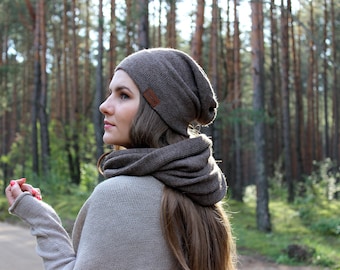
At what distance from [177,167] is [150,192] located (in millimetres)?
118

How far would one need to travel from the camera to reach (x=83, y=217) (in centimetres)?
182

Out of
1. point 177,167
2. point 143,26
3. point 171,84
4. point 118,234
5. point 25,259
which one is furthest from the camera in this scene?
point 143,26

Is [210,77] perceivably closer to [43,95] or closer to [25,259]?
[43,95]

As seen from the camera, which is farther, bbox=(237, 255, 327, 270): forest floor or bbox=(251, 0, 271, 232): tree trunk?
bbox=(251, 0, 271, 232): tree trunk

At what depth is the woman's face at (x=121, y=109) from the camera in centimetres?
190

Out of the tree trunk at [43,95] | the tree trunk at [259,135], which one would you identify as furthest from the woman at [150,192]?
the tree trunk at [43,95]

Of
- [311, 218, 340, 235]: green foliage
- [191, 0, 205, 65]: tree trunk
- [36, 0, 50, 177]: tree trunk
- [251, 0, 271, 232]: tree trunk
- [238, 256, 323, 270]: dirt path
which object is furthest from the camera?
[36, 0, 50, 177]: tree trunk

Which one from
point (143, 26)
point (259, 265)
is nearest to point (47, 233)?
point (259, 265)

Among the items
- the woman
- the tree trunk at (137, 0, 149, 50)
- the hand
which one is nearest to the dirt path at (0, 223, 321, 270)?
the tree trunk at (137, 0, 149, 50)

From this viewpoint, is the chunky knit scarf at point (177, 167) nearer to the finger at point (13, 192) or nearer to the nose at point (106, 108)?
the nose at point (106, 108)

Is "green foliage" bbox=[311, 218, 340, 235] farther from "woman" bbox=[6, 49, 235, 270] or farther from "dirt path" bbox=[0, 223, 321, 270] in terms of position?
"woman" bbox=[6, 49, 235, 270]

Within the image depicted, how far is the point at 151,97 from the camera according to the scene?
1890 millimetres

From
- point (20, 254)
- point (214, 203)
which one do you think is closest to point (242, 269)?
point (20, 254)

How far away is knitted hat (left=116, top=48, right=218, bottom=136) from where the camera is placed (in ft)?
6.22
